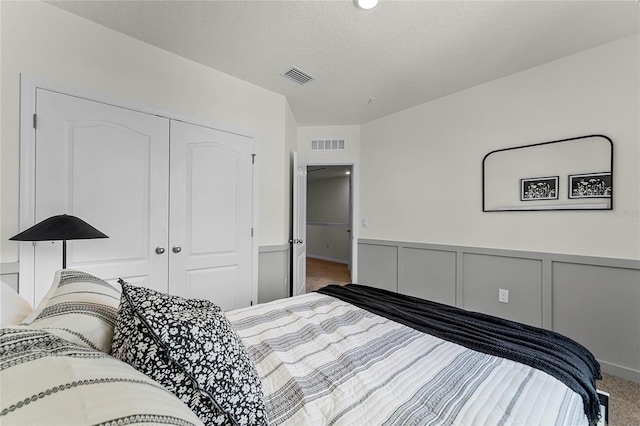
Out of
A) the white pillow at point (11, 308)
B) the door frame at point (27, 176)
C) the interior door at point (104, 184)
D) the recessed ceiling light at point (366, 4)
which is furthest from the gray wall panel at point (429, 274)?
the door frame at point (27, 176)

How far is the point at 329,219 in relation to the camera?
764 centimetres

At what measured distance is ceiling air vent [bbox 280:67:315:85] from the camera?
98.0 inches

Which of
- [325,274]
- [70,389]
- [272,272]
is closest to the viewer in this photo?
[70,389]

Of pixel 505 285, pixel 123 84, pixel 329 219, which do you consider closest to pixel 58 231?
pixel 123 84

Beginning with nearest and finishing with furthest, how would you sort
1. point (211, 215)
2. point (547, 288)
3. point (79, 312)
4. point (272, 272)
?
point (79, 312) < point (547, 288) < point (211, 215) < point (272, 272)

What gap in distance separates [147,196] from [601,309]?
372 cm

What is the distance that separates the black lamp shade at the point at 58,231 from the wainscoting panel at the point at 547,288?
3062mm

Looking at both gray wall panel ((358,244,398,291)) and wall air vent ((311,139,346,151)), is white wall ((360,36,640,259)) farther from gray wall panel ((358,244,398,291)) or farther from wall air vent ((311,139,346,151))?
wall air vent ((311,139,346,151))

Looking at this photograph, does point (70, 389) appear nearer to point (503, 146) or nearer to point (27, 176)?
point (27, 176)

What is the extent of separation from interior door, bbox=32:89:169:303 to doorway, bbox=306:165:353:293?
14.7ft

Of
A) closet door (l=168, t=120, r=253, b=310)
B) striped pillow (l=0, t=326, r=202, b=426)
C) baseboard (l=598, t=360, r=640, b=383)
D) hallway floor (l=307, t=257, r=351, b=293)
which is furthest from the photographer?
hallway floor (l=307, t=257, r=351, b=293)

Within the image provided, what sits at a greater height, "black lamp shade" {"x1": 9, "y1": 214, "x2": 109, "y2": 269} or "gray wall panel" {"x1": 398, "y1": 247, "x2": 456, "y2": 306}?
"black lamp shade" {"x1": 9, "y1": 214, "x2": 109, "y2": 269}

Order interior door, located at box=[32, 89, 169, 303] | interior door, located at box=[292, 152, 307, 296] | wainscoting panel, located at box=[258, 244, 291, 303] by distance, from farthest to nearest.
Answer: interior door, located at box=[292, 152, 307, 296] → wainscoting panel, located at box=[258, 244, 291, 303] → interior door, located at box=[32, 89, 169, 303]

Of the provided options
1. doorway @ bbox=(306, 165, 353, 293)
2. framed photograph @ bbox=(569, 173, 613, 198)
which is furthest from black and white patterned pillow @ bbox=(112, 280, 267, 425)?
doorway @ bbox=(306, 165, 353, 293)
